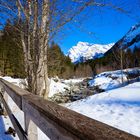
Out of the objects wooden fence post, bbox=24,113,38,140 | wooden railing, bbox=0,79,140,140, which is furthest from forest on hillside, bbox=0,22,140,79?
wooden railing, bbox=0,79,140,140

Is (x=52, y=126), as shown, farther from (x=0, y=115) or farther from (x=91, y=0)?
(x=0, y=115)

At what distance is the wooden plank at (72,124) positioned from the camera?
1.08 metres

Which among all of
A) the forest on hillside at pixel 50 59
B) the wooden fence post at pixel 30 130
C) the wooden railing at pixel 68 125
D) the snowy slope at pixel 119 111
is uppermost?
the forest on hillside at pixel 50 59

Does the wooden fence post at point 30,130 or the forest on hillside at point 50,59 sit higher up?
the forest on hillside at point 50,59

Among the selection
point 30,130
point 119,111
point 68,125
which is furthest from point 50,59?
point 68,125

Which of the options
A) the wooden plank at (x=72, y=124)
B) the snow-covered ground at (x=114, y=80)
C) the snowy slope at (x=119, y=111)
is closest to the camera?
the wooden plank at (x=72, y=124)

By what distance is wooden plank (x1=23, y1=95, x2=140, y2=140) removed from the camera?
3.55 feet

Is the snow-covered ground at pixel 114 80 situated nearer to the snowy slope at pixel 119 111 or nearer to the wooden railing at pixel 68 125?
the snowy slope at pixel 119 111

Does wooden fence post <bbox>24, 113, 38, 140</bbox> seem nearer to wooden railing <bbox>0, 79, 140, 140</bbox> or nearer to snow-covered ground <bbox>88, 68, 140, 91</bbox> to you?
wooden railing <bbox>0, 79, 140, 140</bbox>

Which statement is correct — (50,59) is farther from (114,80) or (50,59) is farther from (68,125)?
(114,80)

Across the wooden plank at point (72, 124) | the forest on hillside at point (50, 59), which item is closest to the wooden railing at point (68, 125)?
the wooden plank at point (72, 124)

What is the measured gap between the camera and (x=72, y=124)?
134 cm

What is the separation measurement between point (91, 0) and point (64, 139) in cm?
321

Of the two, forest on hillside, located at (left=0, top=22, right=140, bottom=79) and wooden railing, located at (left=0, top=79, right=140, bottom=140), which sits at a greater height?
forest on hillside, located at (left=0, top=22, right=140, bottom=79)
